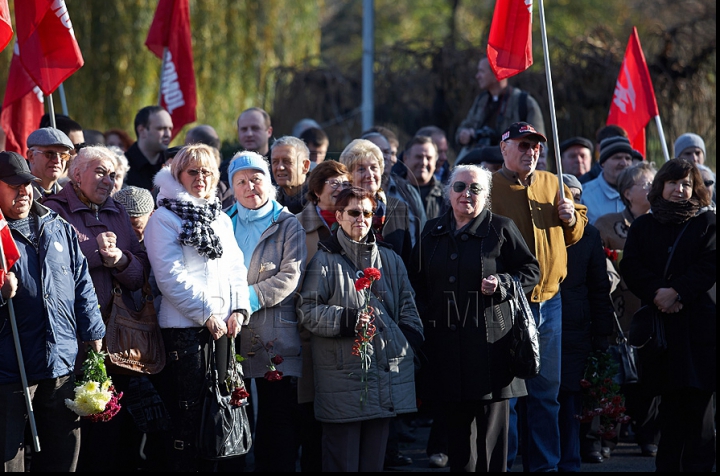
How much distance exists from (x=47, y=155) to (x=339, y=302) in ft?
6.81

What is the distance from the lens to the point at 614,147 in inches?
334

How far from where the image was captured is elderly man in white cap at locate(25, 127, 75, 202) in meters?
6.04

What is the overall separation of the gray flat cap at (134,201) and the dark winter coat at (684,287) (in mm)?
3127

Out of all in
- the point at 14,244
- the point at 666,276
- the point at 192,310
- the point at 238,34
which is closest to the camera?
the point at 14,244

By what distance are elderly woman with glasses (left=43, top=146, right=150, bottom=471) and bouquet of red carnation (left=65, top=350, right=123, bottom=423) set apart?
0.57 ft

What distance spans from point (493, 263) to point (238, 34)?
11.5 m

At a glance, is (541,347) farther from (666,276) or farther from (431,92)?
(431,92)

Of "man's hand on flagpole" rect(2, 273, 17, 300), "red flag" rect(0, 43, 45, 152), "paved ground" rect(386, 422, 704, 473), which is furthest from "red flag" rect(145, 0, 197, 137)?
"man's hand on flagpole" rect(2, 273, 17, 300)

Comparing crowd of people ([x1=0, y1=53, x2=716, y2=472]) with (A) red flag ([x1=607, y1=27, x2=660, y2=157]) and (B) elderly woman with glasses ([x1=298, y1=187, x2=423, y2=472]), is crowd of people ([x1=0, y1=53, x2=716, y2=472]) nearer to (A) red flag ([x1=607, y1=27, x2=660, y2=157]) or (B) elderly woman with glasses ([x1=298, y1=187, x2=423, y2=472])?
(B) elderly woman with glasses ([x1=298, y1=187, x2=423, y2=472])

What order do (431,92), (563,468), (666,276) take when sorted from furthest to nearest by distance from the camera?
1. (431,92)
2. (563,468)
3. (666,276)

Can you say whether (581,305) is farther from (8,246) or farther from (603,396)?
(8,246)

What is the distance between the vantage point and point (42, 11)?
6.80m

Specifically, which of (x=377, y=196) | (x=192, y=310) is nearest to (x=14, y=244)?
(x=192, y=310)

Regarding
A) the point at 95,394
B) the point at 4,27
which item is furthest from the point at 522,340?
the point at 4,27
